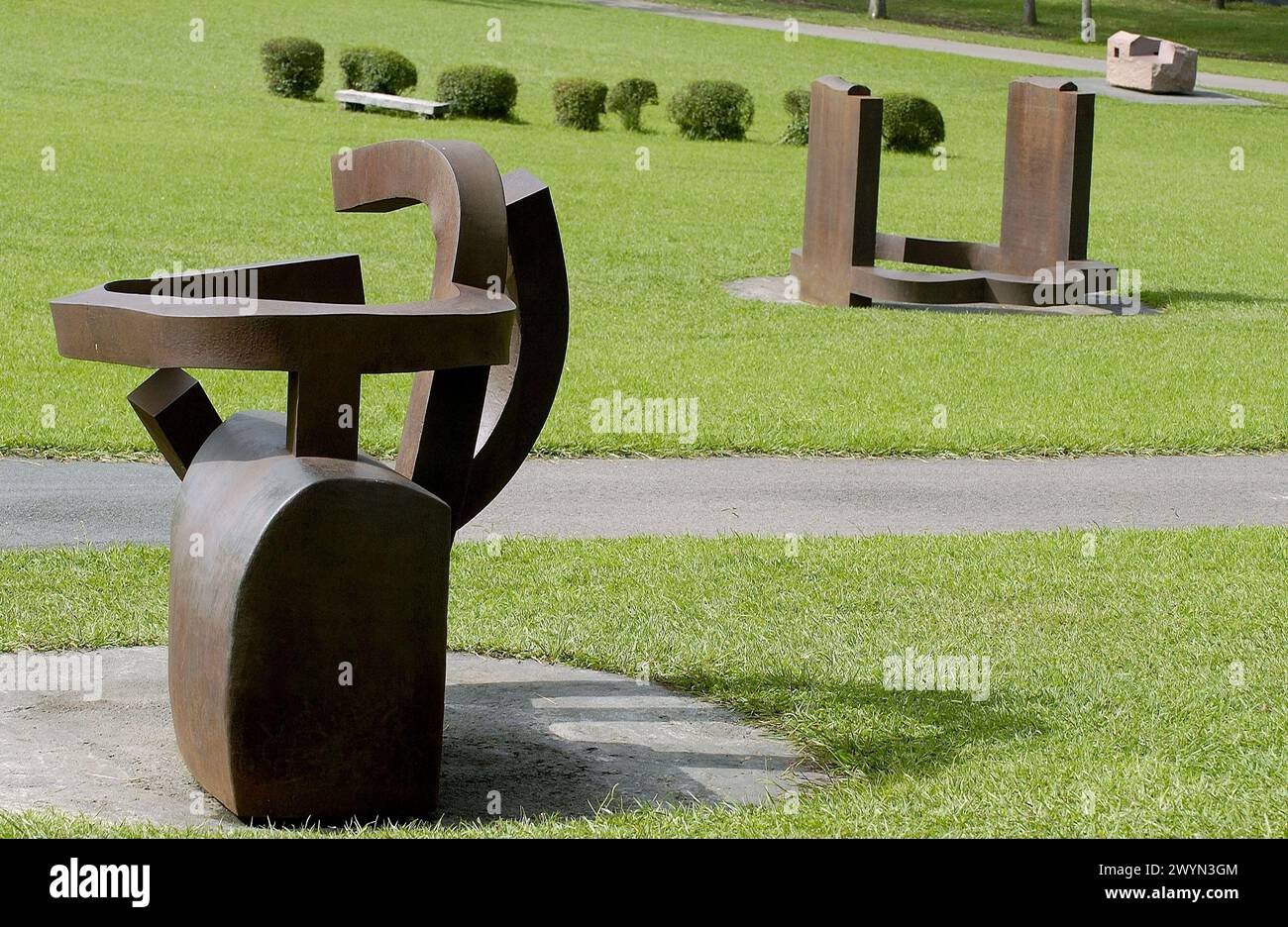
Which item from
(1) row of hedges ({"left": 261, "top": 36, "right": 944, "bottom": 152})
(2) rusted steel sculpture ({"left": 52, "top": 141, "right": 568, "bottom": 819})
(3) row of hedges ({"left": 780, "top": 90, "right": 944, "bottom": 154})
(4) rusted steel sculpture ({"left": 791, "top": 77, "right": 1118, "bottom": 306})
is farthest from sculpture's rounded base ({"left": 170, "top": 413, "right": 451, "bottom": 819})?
(1) row of hedges ({"left": 261, "top": 36, "right": 944, "bottom": 152})

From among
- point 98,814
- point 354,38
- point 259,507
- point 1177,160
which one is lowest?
point 98,814

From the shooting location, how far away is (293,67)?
31.2 m

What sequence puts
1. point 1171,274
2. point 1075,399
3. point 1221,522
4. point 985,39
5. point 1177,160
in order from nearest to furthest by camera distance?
1. point 1221,522
2. point 1075,399
3. point 1171,274
4. point 1177,160
5. point 985,39

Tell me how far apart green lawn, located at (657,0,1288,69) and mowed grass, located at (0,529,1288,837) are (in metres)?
37.8

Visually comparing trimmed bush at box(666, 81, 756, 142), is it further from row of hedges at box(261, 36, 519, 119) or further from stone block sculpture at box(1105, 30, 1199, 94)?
stone block sculpture at box(1105, 30, 1199, 94)

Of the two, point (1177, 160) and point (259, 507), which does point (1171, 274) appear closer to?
point (1177, 160)

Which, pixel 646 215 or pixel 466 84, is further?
pixel 466 84

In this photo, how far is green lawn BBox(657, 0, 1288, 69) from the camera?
151 ft

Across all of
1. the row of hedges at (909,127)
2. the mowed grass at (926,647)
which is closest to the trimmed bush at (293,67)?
the row of hedges at (909,127)

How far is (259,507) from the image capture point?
472 centimetres

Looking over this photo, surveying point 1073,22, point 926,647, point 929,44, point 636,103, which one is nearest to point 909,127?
point 636,103

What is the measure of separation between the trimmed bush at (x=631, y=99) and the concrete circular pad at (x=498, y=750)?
25048 millimetres
